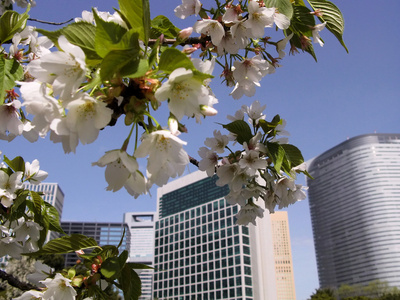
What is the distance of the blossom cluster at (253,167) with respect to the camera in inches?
50.9

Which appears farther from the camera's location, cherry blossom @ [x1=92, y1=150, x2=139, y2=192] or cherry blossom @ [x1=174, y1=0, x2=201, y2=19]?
cherry blossom @ [x1=174, y1=0, x2=201, y2=19]

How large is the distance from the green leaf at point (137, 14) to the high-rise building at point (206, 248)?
5199 cm

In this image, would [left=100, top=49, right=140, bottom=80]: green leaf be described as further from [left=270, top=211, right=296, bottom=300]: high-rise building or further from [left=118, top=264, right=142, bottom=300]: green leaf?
[left=270, top=211, right=296, bottom=300]: high-rise building

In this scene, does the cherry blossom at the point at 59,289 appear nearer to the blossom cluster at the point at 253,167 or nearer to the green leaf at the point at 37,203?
the green leaf at the point at 37,203

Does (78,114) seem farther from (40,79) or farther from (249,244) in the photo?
(249,244)

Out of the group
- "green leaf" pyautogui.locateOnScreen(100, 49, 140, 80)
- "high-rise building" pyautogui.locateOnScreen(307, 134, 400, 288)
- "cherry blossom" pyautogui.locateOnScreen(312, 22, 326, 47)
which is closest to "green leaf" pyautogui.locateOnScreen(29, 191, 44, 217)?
"green leaf" pyautogui.locateOnScreen(100, 49, 140, 80)

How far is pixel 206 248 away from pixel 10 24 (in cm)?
6388

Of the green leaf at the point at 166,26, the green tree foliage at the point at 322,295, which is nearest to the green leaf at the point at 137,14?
the green leaf at the point at 166,26

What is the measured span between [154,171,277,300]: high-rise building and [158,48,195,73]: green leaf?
52015mm

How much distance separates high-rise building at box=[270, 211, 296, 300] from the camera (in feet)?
277

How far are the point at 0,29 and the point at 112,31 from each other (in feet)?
2.41

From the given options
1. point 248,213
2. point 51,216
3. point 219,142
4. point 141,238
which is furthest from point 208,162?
point 141,238

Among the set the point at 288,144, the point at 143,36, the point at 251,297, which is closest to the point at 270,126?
the point at 288,144

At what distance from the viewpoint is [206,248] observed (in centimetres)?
6222
